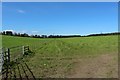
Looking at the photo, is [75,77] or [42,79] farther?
[75,77]

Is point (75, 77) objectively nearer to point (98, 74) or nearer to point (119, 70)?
point (98, 74)

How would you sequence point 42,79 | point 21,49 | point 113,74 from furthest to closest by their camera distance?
point 21,49
point 113,74
point 42,79

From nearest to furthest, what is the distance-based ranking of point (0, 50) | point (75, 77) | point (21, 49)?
point (75, 77), point (0, 50), point (21, 49)

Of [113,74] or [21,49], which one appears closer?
[113,74]

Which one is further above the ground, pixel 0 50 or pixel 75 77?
pixel 0 50

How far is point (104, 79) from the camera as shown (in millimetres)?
14508

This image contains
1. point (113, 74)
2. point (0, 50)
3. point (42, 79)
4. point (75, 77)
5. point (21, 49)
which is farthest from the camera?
point (21, 49)

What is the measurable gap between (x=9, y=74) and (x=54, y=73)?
2.62m

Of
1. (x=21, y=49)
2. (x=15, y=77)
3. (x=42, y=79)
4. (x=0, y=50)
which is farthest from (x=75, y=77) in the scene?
(x=21, y=49)

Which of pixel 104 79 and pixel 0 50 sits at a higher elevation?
pixel 0 50

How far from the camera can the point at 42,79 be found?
1416cm

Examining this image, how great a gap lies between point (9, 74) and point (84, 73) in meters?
4.44

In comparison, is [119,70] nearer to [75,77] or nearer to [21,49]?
[75,77]

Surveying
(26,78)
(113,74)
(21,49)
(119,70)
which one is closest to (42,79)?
(26,78)
